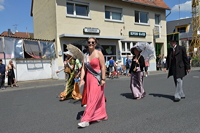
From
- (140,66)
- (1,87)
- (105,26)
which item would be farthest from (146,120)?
(105,26)

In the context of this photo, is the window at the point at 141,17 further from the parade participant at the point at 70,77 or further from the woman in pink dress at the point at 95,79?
the woman in pink dress at the point at 95,79

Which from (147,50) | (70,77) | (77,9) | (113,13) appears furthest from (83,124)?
(113,13)

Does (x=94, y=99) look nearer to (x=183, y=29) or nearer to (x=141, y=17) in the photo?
(x=141, y=17)

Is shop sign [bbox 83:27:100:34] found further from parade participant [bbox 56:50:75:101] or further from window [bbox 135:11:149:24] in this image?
parade participant [bbox 56:50:75:101]

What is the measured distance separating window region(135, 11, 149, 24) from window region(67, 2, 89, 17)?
6144 millimetres

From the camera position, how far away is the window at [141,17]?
67.5 feet

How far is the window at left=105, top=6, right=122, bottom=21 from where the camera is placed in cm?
1843

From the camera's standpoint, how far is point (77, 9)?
16562 mm

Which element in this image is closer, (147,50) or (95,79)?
(95,79)

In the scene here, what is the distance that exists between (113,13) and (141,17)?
12.5 feet

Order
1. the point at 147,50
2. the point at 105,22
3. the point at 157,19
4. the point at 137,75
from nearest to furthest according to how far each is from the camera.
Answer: the point at 137,75 < the point at 147,50 < the point at 105,22 < the point at 157,19

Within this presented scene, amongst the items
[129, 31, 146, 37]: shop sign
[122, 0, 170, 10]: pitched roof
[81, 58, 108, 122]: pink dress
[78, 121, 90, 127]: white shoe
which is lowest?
[78, 121, 90, 127]: white shoe

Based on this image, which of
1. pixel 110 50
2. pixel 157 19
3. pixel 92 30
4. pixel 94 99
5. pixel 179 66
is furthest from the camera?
pixel 157 19

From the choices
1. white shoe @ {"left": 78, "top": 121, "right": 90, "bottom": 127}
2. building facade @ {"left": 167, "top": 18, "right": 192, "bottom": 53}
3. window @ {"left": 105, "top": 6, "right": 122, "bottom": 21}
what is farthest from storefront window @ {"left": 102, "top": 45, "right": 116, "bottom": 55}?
building facade @ {"left": 167, "top": 18, "right": 192, "bottom": 53}
